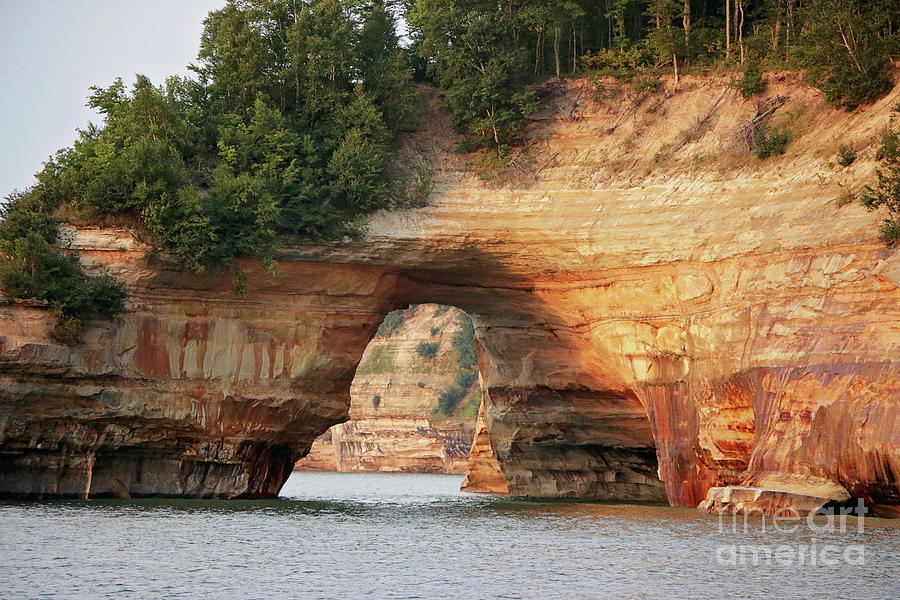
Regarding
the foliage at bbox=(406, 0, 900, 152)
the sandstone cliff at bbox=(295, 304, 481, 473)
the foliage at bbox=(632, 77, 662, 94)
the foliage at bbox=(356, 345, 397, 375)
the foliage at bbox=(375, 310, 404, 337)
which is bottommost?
the sandstone cliff at bbox=(295, 304, 481, 473)

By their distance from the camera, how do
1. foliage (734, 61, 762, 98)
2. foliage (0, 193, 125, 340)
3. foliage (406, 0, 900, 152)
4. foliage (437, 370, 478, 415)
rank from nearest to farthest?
foliage (0, 193, 125, 340)
foliage (734, 61, 762, 98)
foliage (406, 0, 900, 152)
foliage (437, 370, 478, 415)

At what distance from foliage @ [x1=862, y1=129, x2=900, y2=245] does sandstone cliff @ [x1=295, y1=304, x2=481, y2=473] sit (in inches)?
2283

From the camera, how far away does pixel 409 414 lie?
86625mm

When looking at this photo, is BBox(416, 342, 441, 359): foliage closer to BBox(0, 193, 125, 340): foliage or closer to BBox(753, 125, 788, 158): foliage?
BBox(0, 193, 125, 340): foliage

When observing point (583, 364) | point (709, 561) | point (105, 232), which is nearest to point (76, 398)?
point (105, 232)

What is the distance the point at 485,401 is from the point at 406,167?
36.0ft

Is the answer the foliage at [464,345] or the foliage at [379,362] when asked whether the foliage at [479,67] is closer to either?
the foliage at [464,345]

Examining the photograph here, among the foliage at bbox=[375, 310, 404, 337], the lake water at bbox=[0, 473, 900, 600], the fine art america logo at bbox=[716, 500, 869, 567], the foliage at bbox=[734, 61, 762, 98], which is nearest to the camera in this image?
the lake water at bbox=[0, 473, 900, 600]

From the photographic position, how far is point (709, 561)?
2131 centimetres

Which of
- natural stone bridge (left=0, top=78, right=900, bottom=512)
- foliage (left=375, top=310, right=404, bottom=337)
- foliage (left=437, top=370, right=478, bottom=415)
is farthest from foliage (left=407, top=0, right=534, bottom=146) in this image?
foliage (left=375, top=310, right=404, bottom=337)

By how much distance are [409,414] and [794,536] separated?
6372 cm

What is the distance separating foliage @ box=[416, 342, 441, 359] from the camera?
295 ft

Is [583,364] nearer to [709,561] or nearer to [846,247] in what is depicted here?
[846,247]

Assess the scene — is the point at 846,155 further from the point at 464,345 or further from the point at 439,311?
the point at 439,311
